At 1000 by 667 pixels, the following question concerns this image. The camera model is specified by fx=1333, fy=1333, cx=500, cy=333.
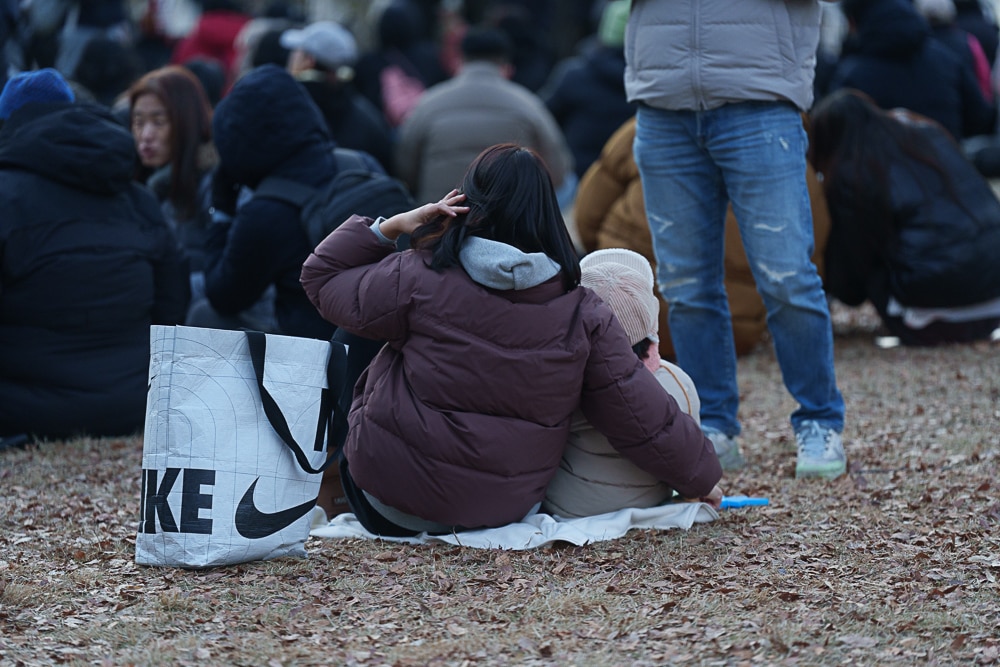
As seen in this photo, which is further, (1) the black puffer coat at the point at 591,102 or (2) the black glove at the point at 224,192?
(1) the black puffer coat at the point at 591,102

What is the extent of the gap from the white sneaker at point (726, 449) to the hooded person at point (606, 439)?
2.22ft

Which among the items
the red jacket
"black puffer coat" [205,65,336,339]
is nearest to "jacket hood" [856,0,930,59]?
"black puffer coat" [205,65,336,339]

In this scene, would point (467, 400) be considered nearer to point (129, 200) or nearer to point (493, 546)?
point (493, 546)

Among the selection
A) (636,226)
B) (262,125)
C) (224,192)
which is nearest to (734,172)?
(262,125)

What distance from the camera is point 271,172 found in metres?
5.23

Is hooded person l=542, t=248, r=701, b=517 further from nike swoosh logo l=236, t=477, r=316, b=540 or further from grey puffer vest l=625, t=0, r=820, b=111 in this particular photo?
nike swoosh logo l=236, t=477, r=316, b=540

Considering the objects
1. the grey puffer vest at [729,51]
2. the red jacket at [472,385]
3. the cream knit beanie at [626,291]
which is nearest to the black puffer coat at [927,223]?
the grey puffer vest at [729,51]

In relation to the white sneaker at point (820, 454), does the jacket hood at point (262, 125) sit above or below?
above

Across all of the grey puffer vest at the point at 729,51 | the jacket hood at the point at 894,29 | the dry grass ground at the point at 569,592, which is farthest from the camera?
the jacket hood at the point at 894,29

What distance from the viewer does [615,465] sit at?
13.0 feet

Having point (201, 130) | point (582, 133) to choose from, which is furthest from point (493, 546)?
point (582, 133)

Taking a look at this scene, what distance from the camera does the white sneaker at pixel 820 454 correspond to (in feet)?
15.0

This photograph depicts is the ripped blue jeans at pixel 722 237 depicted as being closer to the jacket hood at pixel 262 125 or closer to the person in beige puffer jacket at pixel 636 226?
the jacket hood at pixel 262 125

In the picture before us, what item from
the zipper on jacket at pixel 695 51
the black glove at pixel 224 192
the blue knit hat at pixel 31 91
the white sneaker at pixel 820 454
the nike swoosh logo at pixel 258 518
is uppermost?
the zipper on jacket at pixel 695 51
